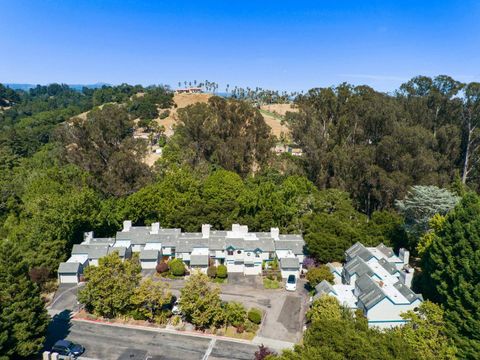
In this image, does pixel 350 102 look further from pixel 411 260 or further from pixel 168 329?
pixel 168 329

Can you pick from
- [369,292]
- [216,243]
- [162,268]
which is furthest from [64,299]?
[369,292]

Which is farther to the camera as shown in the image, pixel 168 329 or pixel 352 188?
pixel 352 188

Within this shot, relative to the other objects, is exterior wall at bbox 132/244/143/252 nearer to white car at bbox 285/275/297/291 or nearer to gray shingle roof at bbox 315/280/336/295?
white car at bbox 285/275/297/291

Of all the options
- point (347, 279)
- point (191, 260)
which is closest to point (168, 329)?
point (191, 260)

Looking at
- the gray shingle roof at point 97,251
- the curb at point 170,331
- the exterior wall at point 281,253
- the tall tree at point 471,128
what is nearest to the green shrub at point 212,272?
the exterior wall at point 281,253

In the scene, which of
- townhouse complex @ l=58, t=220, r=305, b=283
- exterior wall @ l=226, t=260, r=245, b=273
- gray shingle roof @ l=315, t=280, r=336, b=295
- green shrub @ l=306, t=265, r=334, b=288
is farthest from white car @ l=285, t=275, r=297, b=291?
exterior wall @ l=226, t=260, r=245, b=273

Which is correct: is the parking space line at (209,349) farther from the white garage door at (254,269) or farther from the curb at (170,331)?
the white garage door at (254,269)

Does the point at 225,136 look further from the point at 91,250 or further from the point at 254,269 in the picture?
the point at 91,250
